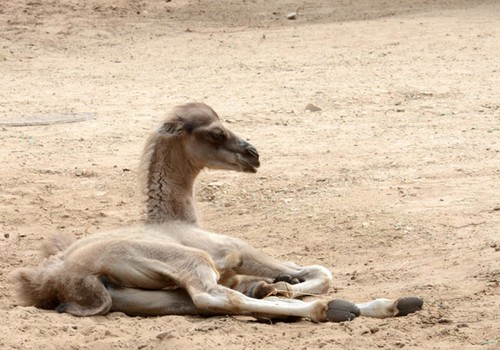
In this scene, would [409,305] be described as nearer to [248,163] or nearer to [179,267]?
[179,267]

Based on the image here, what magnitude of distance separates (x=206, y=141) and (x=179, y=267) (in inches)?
43.0

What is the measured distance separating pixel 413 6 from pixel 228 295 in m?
13.4

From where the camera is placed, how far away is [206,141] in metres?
7.24

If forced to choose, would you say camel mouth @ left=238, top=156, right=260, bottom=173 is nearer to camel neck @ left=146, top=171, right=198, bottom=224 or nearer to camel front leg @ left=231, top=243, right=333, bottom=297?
camel neck @ left=146, top=171, right=198, bottom=224

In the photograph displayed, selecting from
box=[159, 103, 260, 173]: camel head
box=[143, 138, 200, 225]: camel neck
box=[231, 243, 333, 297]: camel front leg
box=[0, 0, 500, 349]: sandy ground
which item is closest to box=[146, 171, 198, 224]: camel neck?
box=[143, 138, 200, 225]: camel neck

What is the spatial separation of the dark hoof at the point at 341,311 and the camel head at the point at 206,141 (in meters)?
1.48

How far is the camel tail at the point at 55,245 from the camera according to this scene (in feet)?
Answer: 23.1

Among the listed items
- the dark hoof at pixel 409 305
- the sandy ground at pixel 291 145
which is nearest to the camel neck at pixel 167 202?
the sandy ground at pixel 291 145

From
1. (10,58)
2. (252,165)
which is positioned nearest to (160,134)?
(252,165)

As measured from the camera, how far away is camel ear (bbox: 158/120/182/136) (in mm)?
7168

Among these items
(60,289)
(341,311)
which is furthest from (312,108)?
(341,311)

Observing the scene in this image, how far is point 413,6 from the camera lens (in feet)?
61.8

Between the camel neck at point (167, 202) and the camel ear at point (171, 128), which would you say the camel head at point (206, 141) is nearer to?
the camel ear at point (171, 128)

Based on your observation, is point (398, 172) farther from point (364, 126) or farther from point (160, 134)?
point (160, 134)
